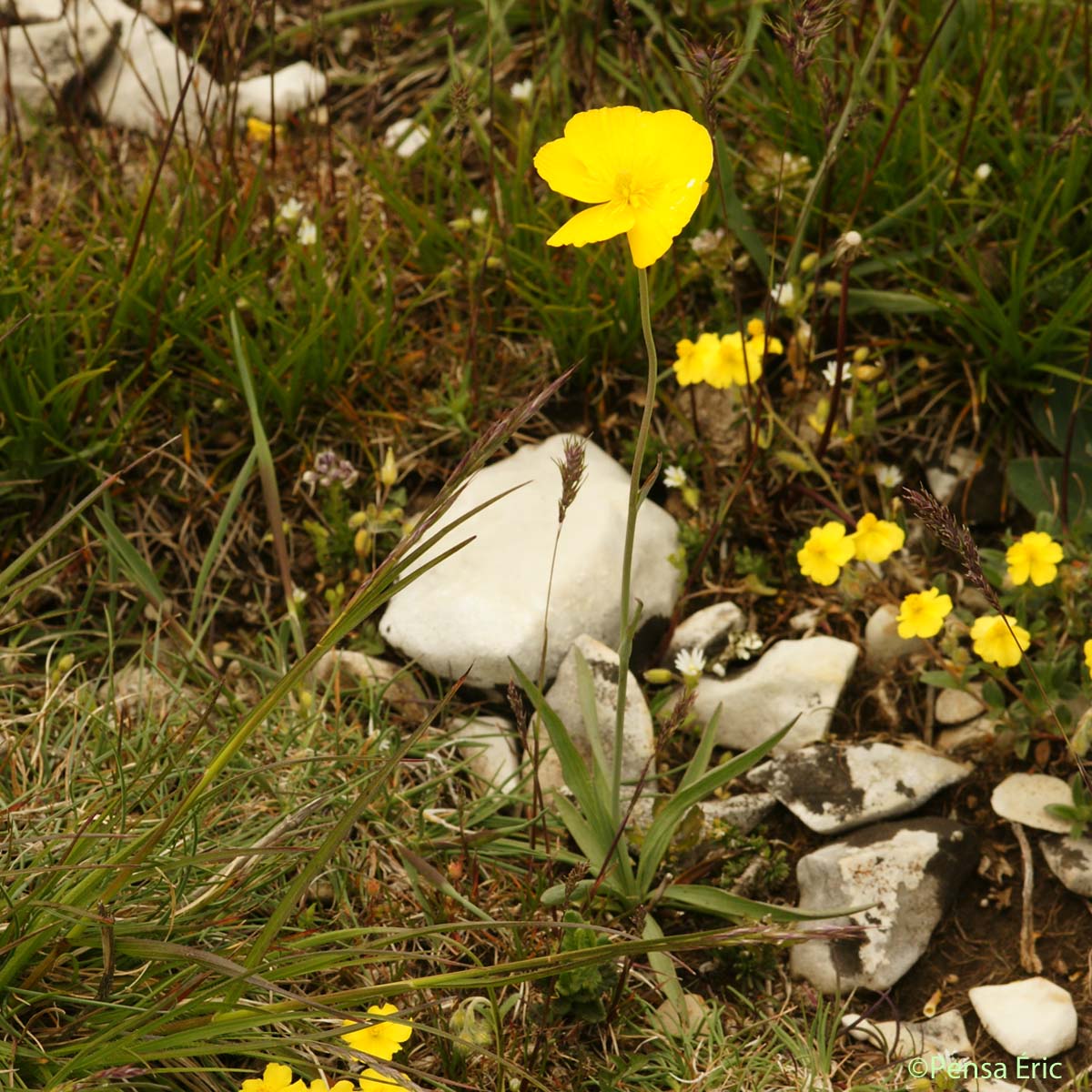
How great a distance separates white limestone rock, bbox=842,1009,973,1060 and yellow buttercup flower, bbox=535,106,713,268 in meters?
1.42

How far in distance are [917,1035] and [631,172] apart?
Result: 1.56 metres

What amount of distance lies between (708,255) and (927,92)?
2.05ft

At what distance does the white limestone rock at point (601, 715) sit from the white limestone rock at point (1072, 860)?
76 cm

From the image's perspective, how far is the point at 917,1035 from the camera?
218 centimetres

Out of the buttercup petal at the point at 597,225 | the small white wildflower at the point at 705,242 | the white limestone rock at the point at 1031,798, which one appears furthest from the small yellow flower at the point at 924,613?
the buttercup petal at the point at 597,225

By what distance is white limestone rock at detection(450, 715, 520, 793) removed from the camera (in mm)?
2455

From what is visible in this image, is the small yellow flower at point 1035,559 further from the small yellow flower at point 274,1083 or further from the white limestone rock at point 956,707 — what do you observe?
the small yellow flower at point 274,1083

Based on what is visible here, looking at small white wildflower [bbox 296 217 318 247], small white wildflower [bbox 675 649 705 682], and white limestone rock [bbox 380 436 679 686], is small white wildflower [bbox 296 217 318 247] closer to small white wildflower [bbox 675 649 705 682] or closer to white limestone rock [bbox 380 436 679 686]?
white limestone rock [bbox 380 436 679 686]

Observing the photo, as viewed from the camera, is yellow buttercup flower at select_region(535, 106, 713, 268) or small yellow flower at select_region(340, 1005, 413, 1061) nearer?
yellow buttercup flower at select_region(535, 106, 713, 268)

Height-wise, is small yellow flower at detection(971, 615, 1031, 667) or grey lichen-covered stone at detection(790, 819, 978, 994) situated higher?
small yellow flower at detection(971, 615, 1031, 667)

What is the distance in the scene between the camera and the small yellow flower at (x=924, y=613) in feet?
7.70

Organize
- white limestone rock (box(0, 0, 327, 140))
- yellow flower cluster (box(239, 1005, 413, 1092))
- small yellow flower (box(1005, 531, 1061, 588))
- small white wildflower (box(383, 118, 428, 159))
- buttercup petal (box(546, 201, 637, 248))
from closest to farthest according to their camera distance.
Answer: buttercup petal (box(546, 201, 637, 248)), yellow flower cluster (box(239, 1005, 413, 1092)), small yellow flower (box(1005, 531, 1061, 588)), small white wildflower (box(383, 118, 428, 159)), white limestone rock (box(0, 0, 327, 140))

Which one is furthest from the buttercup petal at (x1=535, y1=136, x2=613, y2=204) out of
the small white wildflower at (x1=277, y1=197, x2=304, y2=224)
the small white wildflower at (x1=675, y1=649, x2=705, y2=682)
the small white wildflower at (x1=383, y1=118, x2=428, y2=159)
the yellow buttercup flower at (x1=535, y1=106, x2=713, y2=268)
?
the small white wildflower at (x1=383, y1=118, x2=428, y2=159)

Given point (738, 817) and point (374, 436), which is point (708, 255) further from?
point (738, 817)
